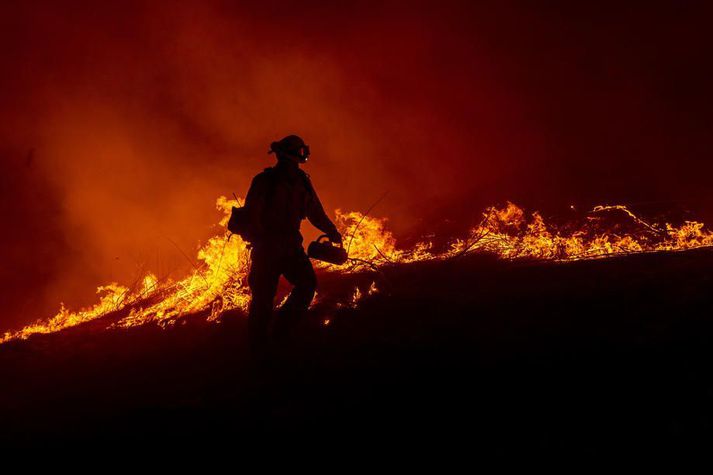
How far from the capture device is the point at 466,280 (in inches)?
279

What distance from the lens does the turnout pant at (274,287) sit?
4.80m

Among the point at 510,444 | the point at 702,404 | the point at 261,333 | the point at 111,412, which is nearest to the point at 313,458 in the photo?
the point at 510,444

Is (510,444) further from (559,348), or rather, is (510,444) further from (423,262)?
(423,262)

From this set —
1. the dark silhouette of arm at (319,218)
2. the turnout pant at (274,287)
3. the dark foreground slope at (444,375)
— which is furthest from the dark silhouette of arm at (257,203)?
the dark foreground slope at (444,375)

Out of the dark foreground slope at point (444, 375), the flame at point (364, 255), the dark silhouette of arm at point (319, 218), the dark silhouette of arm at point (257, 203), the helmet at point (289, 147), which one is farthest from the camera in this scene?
the flame at point (364, 255)

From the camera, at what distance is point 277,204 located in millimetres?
4852

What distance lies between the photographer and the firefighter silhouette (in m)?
4.77

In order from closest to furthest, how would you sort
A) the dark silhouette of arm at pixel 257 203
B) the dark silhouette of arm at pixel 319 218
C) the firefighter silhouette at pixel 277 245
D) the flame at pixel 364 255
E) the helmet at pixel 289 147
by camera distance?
the dark silhouette of arm at pixel 257 203 < the firefighter silhouette at pixel 277 245 < the helmet at pixel 289 147 < the dark silhouette of arm at pixel 319 218 < the flame at pixel 364 255

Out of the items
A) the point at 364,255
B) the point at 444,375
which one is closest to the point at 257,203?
the point at 444,375

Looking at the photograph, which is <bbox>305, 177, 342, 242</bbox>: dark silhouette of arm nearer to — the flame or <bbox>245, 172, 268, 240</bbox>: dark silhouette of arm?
<bbox>245, 172, 268, 240</bbox>: dark silhouette of arm

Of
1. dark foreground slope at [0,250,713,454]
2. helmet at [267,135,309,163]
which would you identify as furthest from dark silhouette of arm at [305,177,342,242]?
dark foreground slope at [0,250,713,454]

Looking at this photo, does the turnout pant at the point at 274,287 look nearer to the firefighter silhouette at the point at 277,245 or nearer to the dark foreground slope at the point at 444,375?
the firefighter silhouette at the point at 277,245

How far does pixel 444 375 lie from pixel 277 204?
2.33 meters

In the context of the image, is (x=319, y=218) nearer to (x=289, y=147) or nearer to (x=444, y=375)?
(x=289, y=147)
